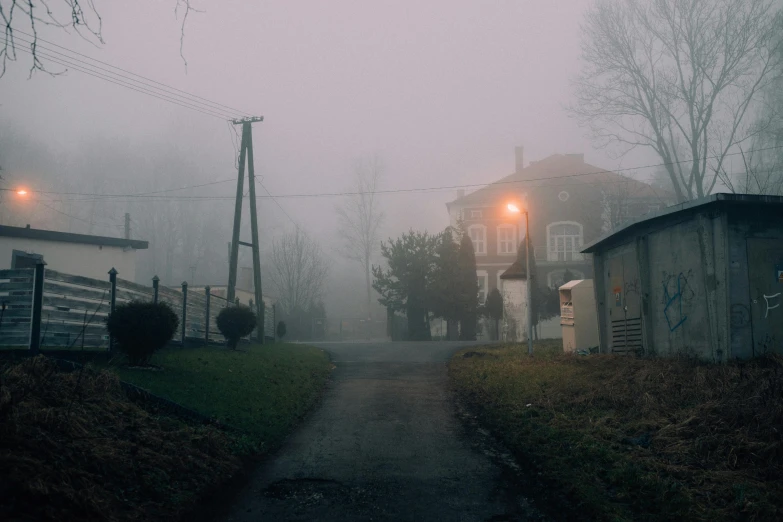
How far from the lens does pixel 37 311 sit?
10.2m

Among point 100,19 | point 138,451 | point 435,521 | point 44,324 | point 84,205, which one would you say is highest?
point 84,205

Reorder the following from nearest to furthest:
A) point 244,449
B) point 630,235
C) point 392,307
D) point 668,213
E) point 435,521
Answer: point 435,521, point 244,449, point 668,213, point 630,235, point 392,307

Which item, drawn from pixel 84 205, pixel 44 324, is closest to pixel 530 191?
pixel 84 205

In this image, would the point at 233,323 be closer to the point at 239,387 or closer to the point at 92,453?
the point at 239,387

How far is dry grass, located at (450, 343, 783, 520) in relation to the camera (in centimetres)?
561

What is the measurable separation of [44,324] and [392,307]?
3378cm

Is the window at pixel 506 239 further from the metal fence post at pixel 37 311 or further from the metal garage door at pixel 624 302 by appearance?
the metal fence post at pixel 37 311

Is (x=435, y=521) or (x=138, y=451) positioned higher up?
(x=138, y=451)

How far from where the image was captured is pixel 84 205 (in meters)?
55.0

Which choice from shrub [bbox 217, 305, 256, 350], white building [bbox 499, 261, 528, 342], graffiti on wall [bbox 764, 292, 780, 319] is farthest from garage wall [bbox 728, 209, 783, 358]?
white building [bbox 499, 261, 528, 342]

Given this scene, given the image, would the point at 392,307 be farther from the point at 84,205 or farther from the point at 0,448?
the point at 0,448

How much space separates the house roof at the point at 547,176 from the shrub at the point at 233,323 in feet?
123

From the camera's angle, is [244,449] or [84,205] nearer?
[244,449]

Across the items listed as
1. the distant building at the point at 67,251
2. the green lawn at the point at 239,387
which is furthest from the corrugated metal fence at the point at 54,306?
the distant building at the point at 67,251
